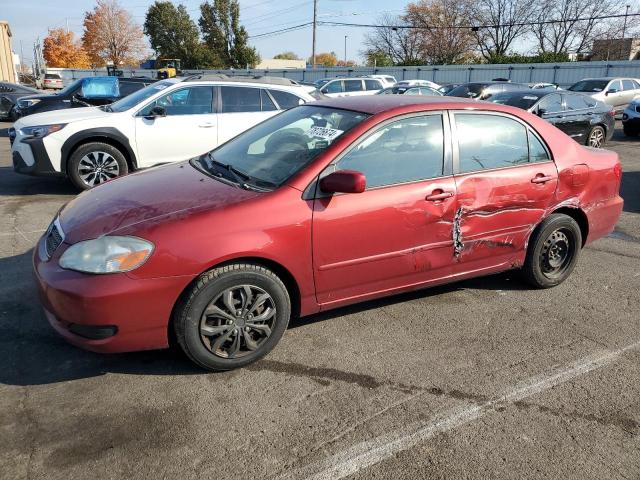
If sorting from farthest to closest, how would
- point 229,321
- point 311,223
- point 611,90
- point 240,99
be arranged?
point 611,90
point 240,99
point 311,223
point 229,321

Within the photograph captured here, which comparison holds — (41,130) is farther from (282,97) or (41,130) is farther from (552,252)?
(552,252)

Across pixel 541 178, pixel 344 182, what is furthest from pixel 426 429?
pixel 541 178

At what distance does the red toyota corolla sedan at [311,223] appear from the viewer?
2.86 m

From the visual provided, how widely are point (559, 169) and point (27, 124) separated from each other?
6.91m

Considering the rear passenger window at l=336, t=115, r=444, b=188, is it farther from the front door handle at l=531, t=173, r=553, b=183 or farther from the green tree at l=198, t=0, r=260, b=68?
the green tree at l=198, t=0, r=260, b=68

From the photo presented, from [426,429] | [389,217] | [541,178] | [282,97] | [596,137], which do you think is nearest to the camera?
[426,429]

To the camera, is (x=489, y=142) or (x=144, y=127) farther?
(x=144, y=127)

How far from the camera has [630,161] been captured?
1120 centimetres

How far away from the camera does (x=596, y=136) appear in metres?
11.9

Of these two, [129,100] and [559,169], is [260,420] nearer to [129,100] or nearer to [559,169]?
[559,169]

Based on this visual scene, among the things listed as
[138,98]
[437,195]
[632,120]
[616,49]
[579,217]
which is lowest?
[579,217]

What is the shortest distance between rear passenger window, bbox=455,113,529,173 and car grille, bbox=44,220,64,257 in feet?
9.00

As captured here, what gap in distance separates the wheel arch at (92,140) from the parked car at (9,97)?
12282 mm

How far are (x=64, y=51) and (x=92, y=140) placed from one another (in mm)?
74038
